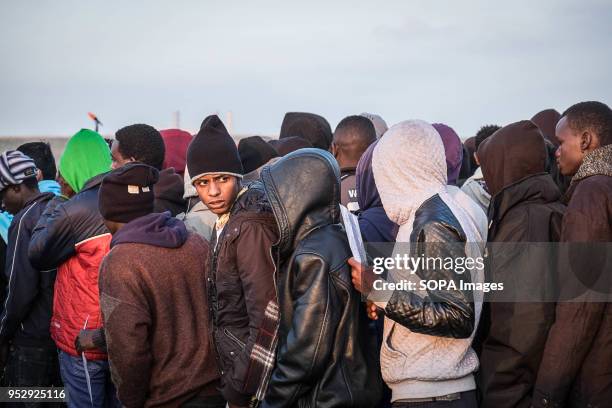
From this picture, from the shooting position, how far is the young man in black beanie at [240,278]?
334 centimetres

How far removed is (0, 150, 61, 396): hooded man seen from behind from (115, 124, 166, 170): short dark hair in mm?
853

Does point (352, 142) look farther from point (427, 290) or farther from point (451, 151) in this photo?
point (427, 290)

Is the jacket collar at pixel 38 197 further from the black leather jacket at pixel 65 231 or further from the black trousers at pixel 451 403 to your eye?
the black trousers at pixel 451 403

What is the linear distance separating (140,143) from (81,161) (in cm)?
48

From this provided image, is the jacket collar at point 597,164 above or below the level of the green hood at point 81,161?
above

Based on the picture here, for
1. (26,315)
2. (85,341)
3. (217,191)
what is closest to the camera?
(217,191)

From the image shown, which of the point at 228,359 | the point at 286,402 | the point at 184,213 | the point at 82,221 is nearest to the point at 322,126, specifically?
the point at 184,213

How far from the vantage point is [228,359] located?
11.9 ft

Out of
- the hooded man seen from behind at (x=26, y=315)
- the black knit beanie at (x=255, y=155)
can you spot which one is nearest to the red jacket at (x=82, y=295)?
the hooded man seen from behind at (x=26, y=315)

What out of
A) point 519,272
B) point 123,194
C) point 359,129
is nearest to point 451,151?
point 359,129

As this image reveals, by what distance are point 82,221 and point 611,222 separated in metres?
3.31

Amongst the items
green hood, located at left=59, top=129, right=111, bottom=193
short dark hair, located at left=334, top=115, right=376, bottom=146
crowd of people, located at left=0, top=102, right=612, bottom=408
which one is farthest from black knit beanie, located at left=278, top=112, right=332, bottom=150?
green hood, located at left=59, top=129, right=111, bottom=193

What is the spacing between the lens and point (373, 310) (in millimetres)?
3193

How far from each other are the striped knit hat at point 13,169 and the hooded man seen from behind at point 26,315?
0.29m
